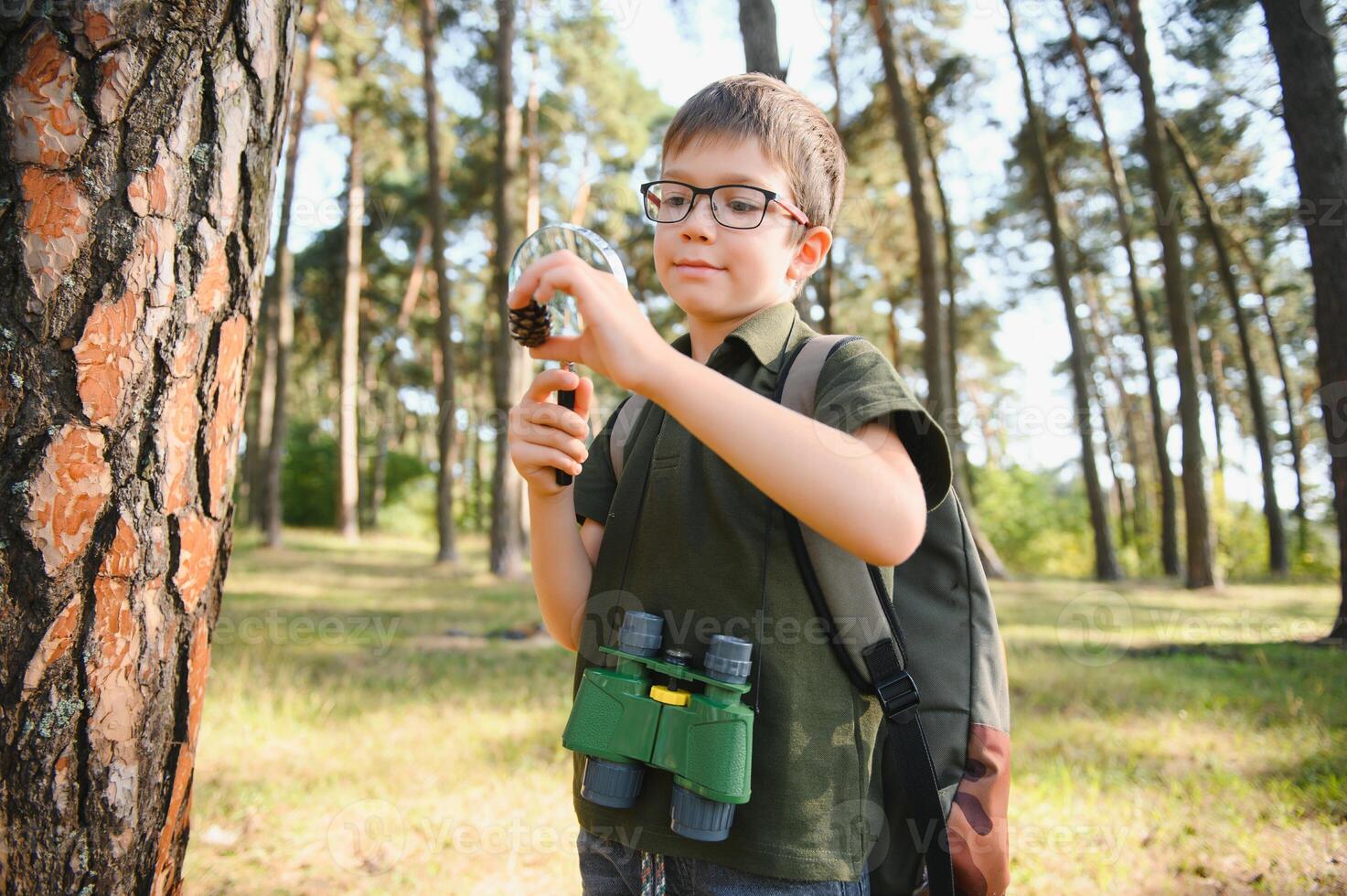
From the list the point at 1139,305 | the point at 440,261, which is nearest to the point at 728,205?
the point at 440,261

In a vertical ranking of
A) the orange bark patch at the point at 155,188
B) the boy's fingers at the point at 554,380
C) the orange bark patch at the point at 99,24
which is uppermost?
the orange bark patch at the point at 99,24

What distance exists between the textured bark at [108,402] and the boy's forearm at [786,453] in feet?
3.10

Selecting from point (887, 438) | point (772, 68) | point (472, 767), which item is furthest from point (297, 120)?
point (887, 438)

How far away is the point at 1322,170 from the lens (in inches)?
229

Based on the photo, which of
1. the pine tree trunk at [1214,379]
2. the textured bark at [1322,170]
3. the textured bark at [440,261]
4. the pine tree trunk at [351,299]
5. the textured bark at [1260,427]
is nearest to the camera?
the textured bark at [1322,170]

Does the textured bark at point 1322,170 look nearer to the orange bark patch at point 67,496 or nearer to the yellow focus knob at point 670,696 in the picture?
the yellow focus knob at point 670,696

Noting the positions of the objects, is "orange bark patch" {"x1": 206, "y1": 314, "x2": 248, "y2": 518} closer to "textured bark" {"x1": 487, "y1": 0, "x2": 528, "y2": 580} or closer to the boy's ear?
the boy's ear

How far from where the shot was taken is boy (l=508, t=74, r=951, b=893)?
1.11m

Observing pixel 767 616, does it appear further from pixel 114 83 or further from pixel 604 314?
pixel 114 83

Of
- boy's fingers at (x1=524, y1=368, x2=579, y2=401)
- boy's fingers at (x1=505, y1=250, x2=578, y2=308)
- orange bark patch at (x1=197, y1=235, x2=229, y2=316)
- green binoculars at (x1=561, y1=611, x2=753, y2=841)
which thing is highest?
orange bark patch at (x1=197, y1=235, x2=229, y2=316)

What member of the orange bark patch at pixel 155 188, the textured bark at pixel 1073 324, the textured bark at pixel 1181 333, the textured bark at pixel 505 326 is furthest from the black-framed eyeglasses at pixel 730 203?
the textured bark at pixel 1073 324

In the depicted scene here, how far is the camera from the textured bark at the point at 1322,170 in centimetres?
580

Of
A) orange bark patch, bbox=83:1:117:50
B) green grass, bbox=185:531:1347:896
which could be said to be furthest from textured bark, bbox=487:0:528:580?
orange bark patch, bbox=83:1:117:50

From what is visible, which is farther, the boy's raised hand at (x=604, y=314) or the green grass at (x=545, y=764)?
the green grass at (x=545, y=764)
